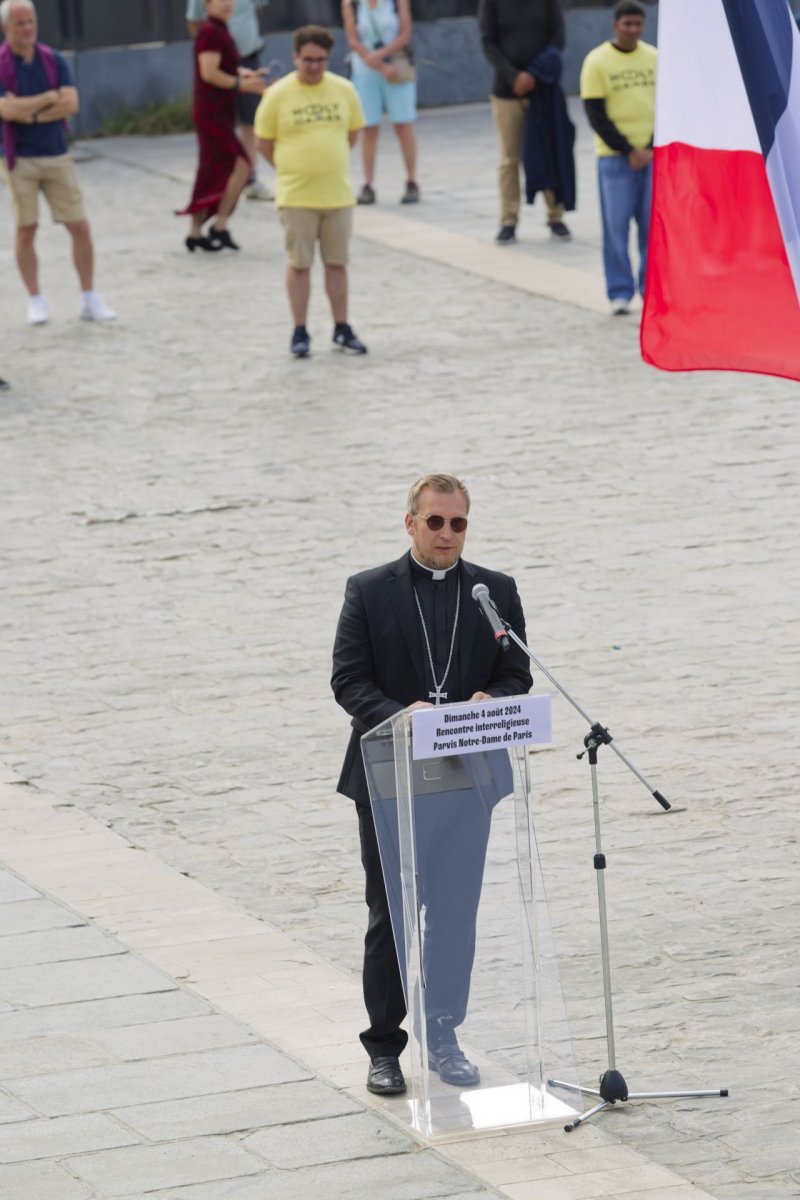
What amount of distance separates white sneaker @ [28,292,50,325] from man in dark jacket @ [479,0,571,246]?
4205mm

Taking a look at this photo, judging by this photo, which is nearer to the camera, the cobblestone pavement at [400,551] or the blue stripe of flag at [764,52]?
the blue stripe of flag at [764,52]

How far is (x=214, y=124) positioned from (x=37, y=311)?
297 cm

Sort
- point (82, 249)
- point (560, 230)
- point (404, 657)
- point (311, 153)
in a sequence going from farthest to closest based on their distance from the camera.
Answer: point (560, 230) → point (82, 249) → point (311, 153) → point (404, 657)

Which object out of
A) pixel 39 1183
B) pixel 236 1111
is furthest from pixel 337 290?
pixel 39 1183

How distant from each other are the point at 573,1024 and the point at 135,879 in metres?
1.81

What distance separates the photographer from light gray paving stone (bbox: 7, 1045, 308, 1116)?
19.4 ft

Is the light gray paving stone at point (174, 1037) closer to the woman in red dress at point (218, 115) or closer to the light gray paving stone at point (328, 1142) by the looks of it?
the light gray paving stone at point (328, 1142)

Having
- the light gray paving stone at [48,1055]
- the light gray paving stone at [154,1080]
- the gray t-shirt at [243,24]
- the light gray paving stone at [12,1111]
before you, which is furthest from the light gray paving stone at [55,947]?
the gray t-shirt at [243,24]

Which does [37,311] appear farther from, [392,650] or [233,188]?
[392,650]

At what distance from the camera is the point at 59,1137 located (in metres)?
5.66

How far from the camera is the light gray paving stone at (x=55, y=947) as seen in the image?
22.6ft

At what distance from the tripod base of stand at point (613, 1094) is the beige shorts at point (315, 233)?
9828 millimetres

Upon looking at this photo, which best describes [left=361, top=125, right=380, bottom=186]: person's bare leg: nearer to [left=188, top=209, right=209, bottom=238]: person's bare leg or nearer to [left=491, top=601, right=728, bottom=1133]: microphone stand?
[left=188, top=209, right=209, bottom=238]: person's bare leg

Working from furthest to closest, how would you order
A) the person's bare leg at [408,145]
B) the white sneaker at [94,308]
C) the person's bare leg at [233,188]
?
the person's bare leg at [408,145] < the person's bare leg at [233,188] < the white sneaker at [94,308]
